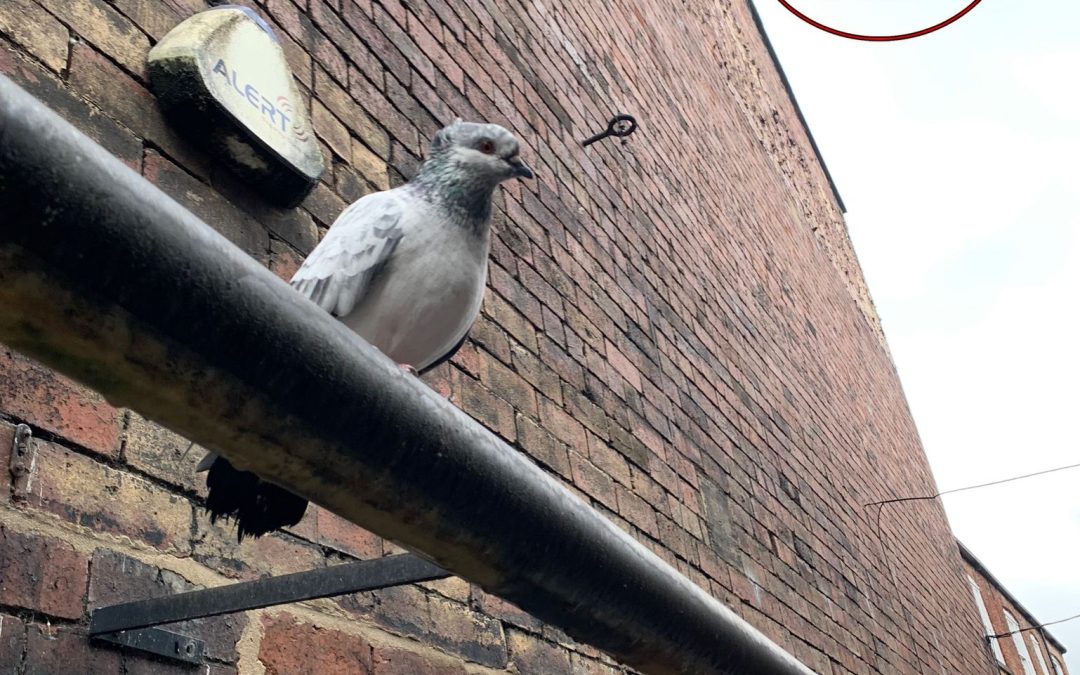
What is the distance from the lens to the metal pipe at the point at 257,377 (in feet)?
1.28

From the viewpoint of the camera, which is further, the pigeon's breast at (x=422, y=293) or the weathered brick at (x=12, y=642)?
the pigeon's breast at (x=422, y=293)

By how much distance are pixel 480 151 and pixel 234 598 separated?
0.74 metres

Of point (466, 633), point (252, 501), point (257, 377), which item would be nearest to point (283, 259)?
point (466, 633)

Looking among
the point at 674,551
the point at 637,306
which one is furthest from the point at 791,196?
the point at 674,551

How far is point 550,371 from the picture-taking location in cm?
254

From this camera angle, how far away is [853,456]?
6180 millimetres

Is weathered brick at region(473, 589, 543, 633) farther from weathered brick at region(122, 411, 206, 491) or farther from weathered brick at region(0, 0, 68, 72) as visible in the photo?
weathered brick at region(0, 0, 68, 72)

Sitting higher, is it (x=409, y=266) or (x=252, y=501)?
(x=409, y=266)

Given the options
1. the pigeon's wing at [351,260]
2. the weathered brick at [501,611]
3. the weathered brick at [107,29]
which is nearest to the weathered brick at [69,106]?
the weathered brick at [107,29]

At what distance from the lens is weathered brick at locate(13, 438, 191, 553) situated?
1.15 meters

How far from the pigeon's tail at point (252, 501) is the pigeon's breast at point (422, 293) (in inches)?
15.8

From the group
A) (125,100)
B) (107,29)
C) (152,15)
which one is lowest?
(125,100)

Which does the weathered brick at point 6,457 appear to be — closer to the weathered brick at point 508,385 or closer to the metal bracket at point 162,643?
the metal bracket at point 162,643

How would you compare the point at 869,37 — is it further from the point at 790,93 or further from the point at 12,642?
the point at 790,93
